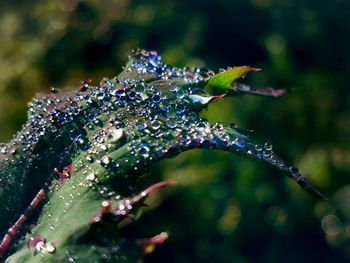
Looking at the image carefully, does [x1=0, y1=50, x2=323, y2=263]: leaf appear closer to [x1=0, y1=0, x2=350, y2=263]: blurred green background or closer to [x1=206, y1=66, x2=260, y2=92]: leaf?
[x1=206, y1=66, x2=260, y2=92]: leaf

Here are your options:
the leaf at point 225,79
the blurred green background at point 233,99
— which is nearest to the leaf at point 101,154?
the leaf at point 225,79

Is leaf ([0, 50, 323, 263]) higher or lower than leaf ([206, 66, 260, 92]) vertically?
lower

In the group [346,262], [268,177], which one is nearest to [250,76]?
[268,177]

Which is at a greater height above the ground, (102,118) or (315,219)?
(315,219)

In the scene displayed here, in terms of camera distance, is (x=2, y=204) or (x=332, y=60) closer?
(x=2, y=204)

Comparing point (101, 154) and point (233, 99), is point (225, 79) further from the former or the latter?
point (233, 99)

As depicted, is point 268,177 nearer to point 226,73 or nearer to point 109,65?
point 109,65

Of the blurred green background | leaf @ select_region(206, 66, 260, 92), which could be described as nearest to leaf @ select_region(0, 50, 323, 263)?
leaf @ select_region(206, 66, 260, 92)

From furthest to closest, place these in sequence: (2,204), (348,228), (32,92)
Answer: (32,92) < (348,228) < (2,204)

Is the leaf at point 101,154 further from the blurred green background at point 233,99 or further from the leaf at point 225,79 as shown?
the blurred green background at point 233,99
